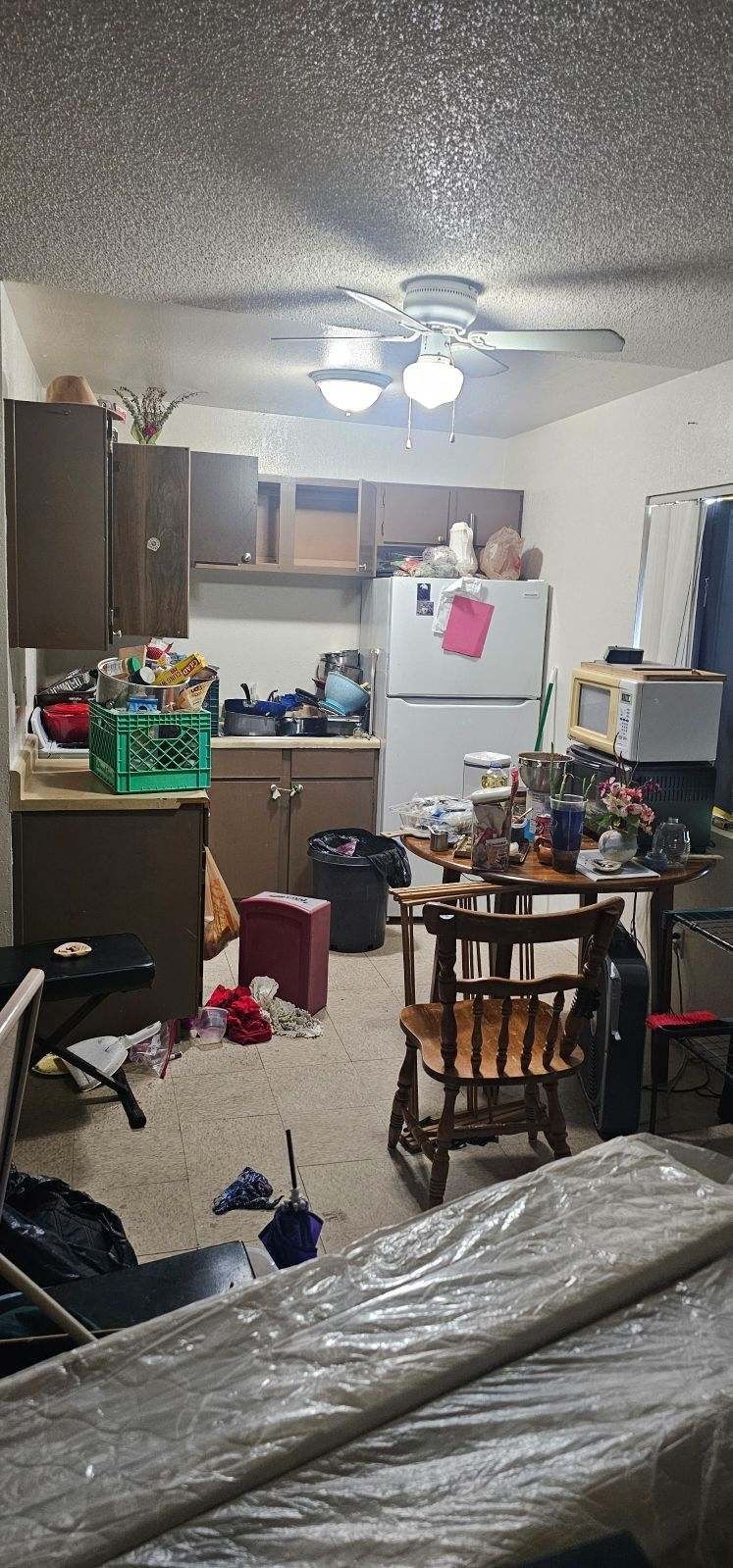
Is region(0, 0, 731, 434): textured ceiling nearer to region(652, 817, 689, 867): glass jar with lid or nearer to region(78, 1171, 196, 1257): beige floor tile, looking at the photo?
region(652, 817, 689, 867): glass jar with lid

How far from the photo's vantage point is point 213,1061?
3.56 meters

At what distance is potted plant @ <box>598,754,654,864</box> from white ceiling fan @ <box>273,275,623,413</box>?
1278 millimetres

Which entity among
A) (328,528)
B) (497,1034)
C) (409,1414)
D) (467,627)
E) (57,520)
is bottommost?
(497,1034)

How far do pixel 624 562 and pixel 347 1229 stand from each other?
2.87 meters

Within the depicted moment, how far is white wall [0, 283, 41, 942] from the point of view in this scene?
10.2 ft

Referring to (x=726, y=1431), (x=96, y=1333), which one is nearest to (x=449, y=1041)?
(x=96, y=1333)

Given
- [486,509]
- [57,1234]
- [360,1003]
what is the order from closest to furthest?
[57,1234] → [360,1003] → [486,509]

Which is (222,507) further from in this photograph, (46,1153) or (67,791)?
(46,1153)

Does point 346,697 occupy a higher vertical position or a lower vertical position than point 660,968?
higher

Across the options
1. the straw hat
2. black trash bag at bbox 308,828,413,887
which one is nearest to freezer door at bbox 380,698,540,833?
black trash bag at bbox 308,828,413,887

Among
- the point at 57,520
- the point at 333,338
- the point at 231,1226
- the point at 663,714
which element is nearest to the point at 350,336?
the point at 333,338

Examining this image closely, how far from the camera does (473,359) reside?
119 inches

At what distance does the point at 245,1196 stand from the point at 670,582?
8.60ft

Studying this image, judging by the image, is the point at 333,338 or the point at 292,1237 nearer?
the point at 292,1237
